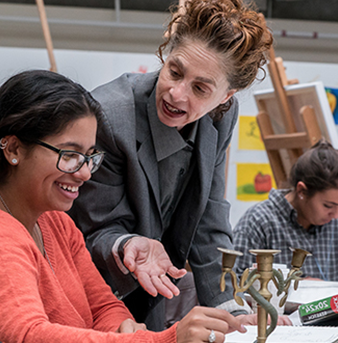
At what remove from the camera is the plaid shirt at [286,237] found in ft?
7.07

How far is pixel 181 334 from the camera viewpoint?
0.81 metres

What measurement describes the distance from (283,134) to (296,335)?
80.8 inches

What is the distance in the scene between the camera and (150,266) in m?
1.19

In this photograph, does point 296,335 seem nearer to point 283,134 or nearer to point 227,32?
point 227,32

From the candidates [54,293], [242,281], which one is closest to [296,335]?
[242,281]

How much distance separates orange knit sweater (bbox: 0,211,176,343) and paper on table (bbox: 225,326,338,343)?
26cm

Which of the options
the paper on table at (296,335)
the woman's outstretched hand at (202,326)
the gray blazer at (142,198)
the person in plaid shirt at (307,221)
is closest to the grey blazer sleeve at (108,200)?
the gray blazer at (142,198)

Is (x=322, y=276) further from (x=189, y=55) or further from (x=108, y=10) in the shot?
(x=108, y=10)

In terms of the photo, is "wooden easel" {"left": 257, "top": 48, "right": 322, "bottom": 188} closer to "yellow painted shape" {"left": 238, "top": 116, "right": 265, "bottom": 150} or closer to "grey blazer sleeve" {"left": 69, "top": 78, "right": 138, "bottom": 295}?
"yellow painted shape" {"left": 238, "top": 116, "right": 265, "bottom": 150}

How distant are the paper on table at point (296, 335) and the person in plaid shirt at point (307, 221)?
1.02 metres

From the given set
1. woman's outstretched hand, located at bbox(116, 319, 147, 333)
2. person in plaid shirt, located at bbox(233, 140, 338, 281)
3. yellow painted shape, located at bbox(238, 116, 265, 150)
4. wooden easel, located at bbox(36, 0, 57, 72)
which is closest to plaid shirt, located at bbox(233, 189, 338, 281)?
person in plaid shirt, located at bbox(233, 140, 338, 281)

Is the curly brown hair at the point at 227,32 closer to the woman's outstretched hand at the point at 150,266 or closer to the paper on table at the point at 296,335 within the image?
the woman's outstretched hand at the point at 150,266

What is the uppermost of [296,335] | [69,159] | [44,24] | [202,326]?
[44,24]

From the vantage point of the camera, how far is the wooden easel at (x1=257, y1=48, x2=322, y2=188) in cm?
273
